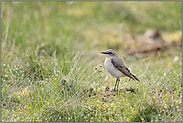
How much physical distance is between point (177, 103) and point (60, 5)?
28.0 feet

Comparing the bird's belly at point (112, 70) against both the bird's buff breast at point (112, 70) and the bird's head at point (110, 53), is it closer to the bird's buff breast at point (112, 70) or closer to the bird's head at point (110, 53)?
the bird's buff breast at point (112, 70)

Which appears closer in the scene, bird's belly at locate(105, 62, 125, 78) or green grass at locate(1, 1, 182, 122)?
green grass at locate(1, 1, 182, 122)

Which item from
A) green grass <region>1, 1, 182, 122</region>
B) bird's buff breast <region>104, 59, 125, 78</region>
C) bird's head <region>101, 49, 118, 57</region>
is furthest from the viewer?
bird's head <region>101, 49, 118, 57</region>

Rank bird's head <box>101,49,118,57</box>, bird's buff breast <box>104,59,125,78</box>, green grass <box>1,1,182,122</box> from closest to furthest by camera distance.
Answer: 1. green grass <box>1,1,182,122</box>
2. bird's buff breast <box>104,59,125,78</box>
3. bird's head <box>101,49,118,57</box>

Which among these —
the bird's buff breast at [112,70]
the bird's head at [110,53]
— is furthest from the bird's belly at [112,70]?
the bird's head at [110,53]

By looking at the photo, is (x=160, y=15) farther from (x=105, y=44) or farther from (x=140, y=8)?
(x=105, y=44)

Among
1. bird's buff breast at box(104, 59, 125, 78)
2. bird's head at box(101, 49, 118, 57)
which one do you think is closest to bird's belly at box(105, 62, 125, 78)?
bird's buff breast at box(104, 59, 125, 78)

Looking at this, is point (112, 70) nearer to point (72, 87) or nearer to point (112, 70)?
point (112, 70)

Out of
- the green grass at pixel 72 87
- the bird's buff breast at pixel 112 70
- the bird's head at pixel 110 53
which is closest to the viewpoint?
the green grass at pixel 72 87

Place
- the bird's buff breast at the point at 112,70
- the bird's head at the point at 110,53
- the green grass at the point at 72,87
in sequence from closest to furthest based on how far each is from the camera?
the green grass at the point at 72,87, the bird's buff breast at the point at 112,70, the bird's head at the point at 110,53

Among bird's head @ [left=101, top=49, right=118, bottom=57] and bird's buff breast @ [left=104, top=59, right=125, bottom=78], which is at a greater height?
bird's head @ [left=101, top=49, right=118, bottom=57]

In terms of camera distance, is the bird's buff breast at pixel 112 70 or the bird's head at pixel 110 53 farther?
the bird's head at pixel 110 53

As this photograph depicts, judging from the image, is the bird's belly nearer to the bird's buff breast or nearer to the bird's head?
the bird's buff breast

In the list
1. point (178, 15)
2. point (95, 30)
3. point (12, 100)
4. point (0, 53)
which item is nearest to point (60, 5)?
point (95, 30)
